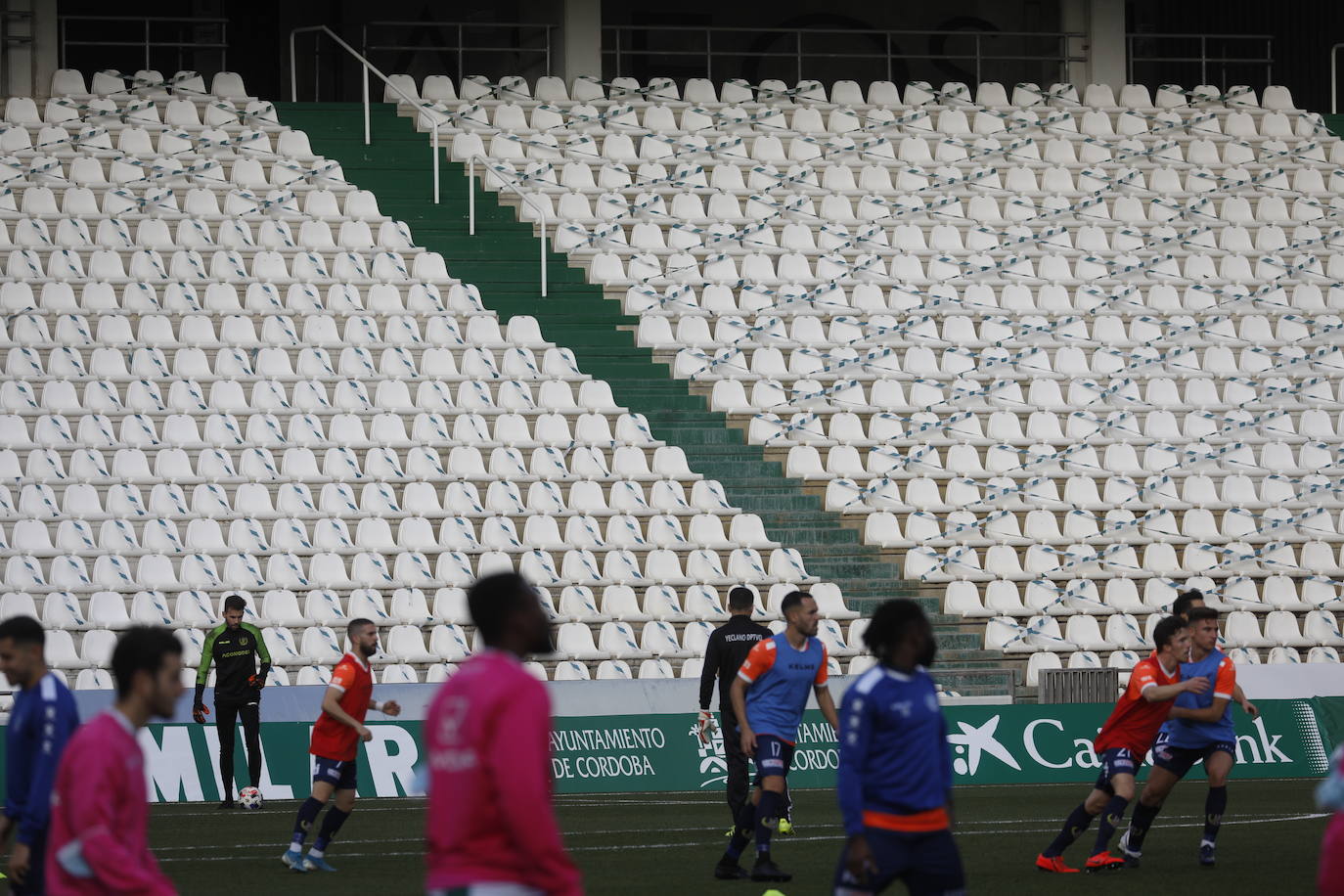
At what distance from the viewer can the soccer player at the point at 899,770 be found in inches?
296

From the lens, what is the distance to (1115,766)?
12.8 metres

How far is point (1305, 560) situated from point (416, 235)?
1276 centimetres

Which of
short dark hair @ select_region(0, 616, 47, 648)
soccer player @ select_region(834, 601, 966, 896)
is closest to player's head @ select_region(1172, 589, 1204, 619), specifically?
soccer player @ select_region(834, 601, 966, 896)

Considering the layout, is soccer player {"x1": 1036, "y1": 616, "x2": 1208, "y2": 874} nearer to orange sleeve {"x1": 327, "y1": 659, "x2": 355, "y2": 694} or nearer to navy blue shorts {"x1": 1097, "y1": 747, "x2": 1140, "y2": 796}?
navy blue shorts {"x1": 1097, "y1": 747, "x2": 1140, "y2": 796}

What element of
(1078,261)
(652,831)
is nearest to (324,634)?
(652,831)

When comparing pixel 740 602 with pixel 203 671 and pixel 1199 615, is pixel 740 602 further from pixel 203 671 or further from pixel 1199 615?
pixel 203 671

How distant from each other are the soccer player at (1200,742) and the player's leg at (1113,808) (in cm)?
18

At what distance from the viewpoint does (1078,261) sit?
28.1m

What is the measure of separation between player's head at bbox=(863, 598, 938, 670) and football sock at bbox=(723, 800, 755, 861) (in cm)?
501

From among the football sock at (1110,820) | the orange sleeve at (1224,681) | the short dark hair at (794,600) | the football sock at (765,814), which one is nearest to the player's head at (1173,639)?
the orange sleeve at (1224,681)

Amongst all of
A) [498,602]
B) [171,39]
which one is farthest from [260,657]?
[171,39]

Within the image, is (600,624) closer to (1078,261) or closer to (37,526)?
(37,526)

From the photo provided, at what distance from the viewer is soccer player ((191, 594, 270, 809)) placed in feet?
59.0

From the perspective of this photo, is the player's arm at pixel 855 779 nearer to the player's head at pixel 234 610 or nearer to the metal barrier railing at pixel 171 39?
the player's head at pixel 234 610
